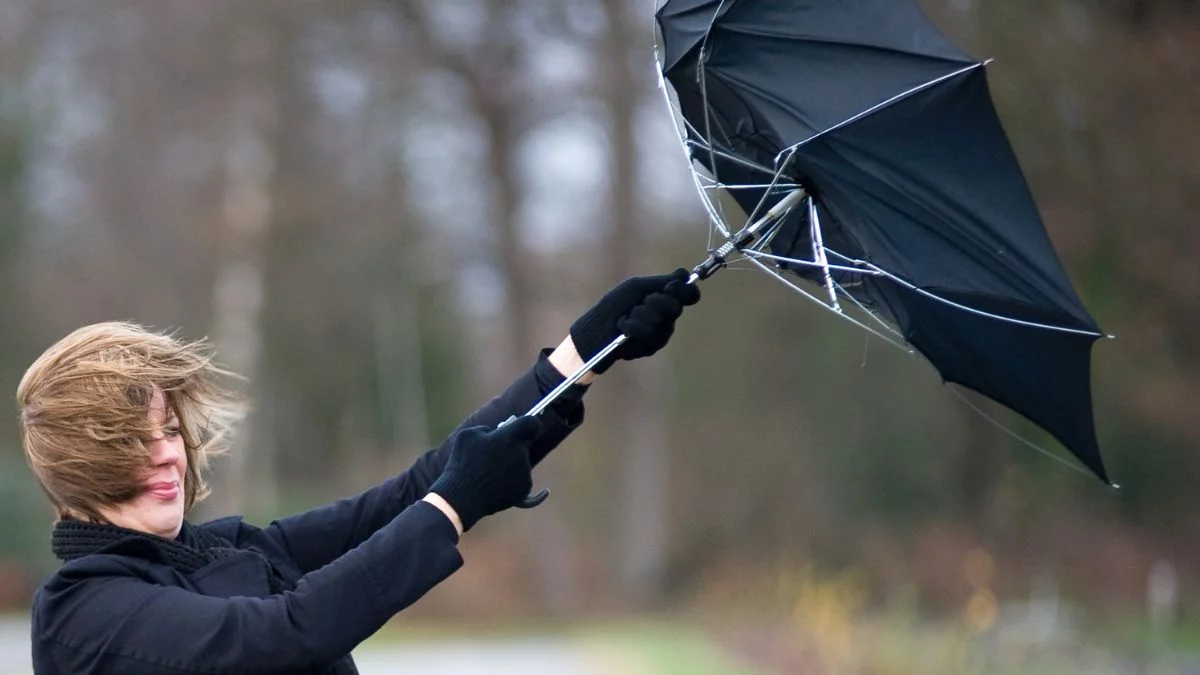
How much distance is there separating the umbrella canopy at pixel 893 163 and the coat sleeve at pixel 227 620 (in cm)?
128

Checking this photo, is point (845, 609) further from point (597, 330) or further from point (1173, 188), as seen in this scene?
point (597, 330)

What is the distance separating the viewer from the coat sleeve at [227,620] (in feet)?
8.10

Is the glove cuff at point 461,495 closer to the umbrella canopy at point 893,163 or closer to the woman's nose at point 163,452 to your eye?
the woman's nose at point 163,452

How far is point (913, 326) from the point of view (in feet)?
11.0

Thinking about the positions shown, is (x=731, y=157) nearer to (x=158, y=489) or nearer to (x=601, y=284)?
(x=158, y=489)

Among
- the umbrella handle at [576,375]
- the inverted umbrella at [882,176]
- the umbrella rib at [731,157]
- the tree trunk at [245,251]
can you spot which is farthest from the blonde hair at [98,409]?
the tree trunk at [245,251]

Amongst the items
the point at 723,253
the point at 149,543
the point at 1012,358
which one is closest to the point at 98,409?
the point at 149,543

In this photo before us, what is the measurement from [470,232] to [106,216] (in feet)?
24.6

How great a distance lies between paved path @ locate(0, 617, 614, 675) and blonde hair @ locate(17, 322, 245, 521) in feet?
36.9

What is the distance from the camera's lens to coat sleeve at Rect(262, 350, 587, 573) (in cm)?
318

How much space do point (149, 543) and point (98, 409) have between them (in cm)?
26

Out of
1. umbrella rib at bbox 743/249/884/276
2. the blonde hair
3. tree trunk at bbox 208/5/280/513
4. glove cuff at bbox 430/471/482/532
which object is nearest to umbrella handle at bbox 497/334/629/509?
umbrella rib at bbox 743/249/884/276

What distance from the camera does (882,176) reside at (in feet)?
10.7

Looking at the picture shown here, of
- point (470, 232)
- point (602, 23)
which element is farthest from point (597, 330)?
point (470, 232)
